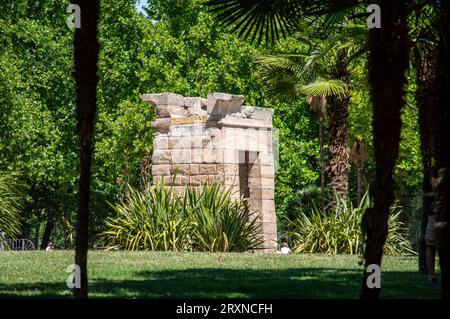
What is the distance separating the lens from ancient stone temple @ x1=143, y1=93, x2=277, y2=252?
20.9m

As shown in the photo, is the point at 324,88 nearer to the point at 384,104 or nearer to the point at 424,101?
the point at 424,101

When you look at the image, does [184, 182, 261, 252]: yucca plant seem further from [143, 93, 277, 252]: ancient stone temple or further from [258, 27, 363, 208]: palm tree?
[258, 27, 363, 208]: palm tree

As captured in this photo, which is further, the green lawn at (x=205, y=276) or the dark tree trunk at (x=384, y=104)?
the green lawn at (x=205, y=276)

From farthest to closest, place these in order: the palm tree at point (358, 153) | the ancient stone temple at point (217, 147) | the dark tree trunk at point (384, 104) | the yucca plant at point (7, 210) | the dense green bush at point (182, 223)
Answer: the palm tree at point (358, 153)
the ancient stone temple at point (217, 147)
the yucca plant at point (7, 210)
the dense green bush at point (182, 223)
the dark tree trunk at point (384, 104)

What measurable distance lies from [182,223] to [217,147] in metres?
2.63

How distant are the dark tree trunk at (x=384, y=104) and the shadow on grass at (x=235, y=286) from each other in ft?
5.70

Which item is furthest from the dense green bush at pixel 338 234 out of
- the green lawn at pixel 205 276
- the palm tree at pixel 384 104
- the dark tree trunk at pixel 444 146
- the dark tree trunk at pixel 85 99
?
the dark tree trunk at pixel 85 99

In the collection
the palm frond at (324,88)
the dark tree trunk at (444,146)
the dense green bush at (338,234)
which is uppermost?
the palm frond at (324,88)

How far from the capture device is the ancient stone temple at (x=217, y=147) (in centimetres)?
2088

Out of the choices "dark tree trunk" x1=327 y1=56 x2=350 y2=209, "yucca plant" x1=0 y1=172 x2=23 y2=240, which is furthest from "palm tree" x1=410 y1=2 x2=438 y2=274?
"yucca plant" x1=0 y1=172 x2=23 y2=240

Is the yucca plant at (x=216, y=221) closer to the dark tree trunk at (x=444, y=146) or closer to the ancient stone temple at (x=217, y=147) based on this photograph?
the ancient stone temple at (x=217, y=147)

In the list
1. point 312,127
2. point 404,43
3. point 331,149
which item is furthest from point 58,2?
point 404,43

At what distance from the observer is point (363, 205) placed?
20109 mm

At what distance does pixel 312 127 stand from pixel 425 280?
26.1m
